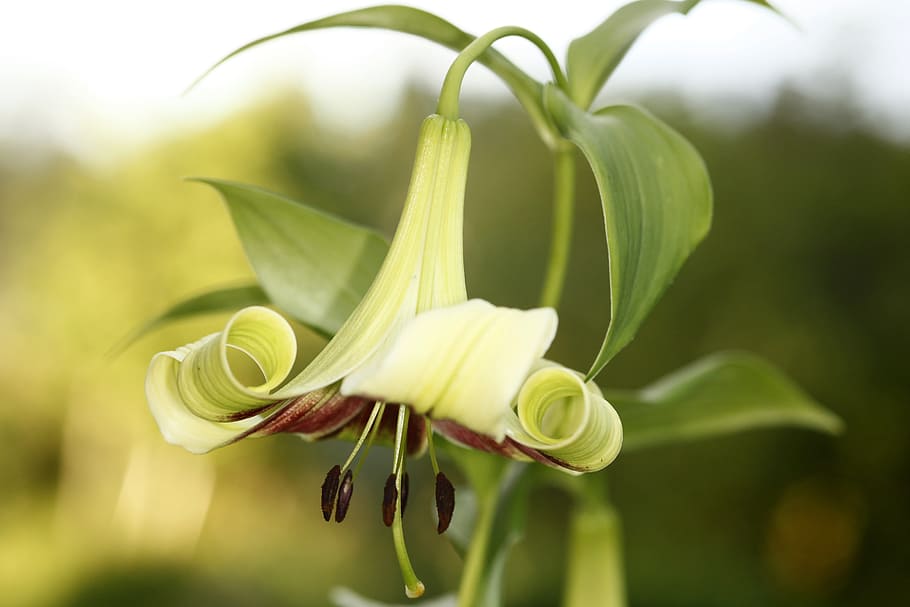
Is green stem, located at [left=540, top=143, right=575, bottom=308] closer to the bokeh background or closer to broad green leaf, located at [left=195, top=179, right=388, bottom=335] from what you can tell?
broad green leaf, located at [left=195, top=179, right=388, bottom=335]

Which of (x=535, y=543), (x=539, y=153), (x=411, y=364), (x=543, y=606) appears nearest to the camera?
(x=411, y=364)

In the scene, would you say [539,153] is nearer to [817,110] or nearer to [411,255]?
[817,110]

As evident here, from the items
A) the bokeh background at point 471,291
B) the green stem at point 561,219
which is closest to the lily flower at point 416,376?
the green stem at point 561,219

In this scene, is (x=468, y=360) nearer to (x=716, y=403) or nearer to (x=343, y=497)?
(x=343, y=497)

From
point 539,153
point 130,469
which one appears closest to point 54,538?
point 130,469

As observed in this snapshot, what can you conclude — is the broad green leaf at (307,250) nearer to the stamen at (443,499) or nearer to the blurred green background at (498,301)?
the stamen at (443,499)

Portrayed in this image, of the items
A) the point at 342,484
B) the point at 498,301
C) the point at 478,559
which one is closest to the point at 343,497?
the point at 342,484
